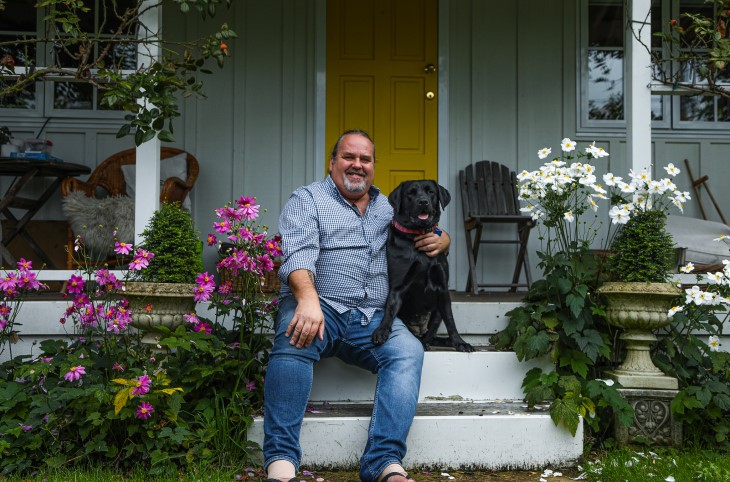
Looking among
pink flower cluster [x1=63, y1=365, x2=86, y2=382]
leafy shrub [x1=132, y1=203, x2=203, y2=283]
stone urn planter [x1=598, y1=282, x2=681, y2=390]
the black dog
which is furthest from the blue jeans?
stone urn planter [x1=598, y1=282, x2=681, y2=390]

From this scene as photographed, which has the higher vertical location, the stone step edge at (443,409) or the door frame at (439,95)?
the door frame at (439,95)

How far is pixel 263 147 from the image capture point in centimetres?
530

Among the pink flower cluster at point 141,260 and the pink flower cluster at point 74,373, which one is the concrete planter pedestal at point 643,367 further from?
the pink flower cluster at point 74,373

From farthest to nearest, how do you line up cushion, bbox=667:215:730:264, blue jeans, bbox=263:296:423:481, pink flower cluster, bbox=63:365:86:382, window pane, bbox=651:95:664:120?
window pane, bbox=651:95:664:120 → cushion, bbox=667:215:730:264 → pink flower cluster, bbox=63:365:86:382 → blue jeans, bbox=263:296:423:481

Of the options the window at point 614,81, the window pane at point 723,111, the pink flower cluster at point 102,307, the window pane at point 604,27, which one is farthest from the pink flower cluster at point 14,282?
the window pane at point 723,111

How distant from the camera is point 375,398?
269 centimetres

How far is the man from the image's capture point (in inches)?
100

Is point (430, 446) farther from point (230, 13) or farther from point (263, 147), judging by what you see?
point (230, 13)

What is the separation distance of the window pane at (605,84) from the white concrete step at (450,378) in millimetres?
2919

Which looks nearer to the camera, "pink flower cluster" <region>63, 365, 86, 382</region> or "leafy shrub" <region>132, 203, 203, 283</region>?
"pink flower cluster" <region>63, 365, 86, 382</region>

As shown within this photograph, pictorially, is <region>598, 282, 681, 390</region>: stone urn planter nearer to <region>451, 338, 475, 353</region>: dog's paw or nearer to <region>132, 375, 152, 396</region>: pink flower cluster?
<region>451, 338, 475, 353</region>: dog's paw

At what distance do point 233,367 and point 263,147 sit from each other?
8.90 feet

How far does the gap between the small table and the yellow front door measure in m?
1.90

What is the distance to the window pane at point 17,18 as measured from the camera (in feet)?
17.2
